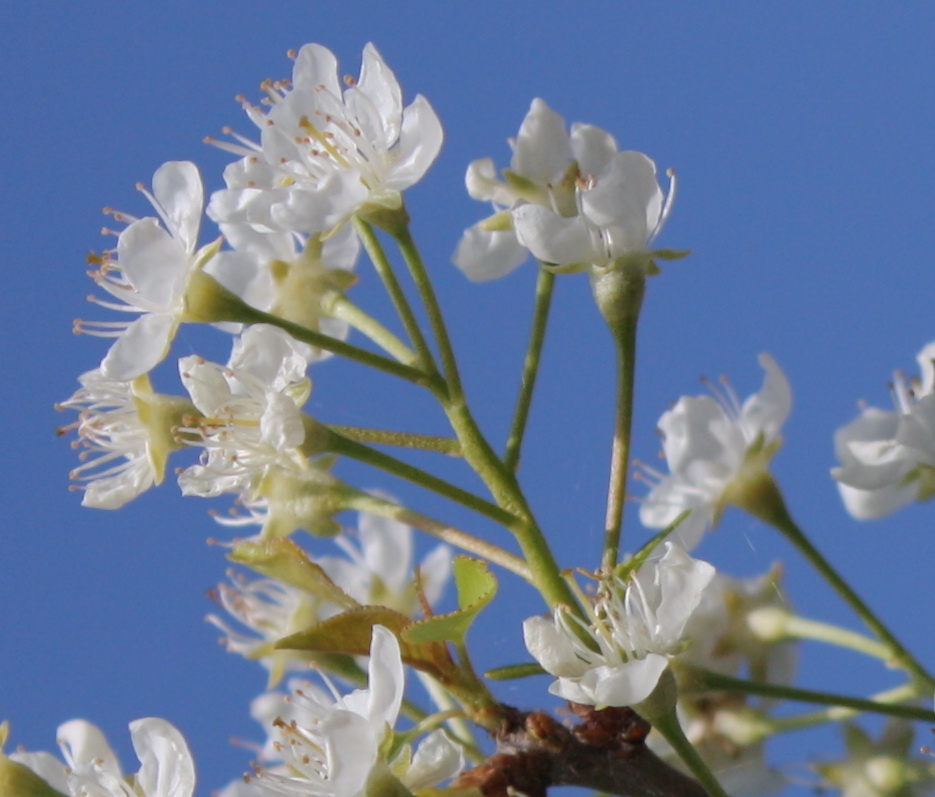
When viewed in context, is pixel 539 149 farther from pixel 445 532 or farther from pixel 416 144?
pixel 445 532

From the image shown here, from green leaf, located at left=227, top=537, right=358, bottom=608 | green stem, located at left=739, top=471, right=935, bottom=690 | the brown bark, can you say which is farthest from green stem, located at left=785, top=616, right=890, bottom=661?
green leaf, located at left=227, top=537, right=358, bottom=608

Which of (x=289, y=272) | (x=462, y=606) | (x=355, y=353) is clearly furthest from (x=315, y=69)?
(x=462, y=606)

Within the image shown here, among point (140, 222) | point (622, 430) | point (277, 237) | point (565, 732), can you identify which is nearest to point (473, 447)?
point (622, 430)

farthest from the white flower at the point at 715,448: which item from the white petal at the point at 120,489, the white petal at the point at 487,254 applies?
the white petal at the point at 120,489

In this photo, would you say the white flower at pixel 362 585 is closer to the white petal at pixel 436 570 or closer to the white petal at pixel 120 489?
the white petal at pixel 436 570

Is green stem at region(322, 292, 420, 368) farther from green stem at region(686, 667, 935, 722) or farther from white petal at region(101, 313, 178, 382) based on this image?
green stem at region(686, 667, 935, 722)
